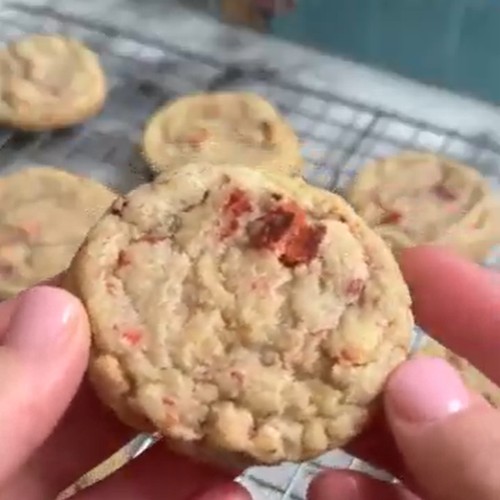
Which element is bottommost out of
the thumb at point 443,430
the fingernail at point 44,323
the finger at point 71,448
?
the finger at point 71,448

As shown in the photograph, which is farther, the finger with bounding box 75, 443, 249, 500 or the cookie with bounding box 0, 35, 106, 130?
the cookie with bounding box 0, 35, 106, 130

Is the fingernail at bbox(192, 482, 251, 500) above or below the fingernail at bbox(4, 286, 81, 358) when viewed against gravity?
below

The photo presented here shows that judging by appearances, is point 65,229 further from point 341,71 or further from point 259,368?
point 259,368

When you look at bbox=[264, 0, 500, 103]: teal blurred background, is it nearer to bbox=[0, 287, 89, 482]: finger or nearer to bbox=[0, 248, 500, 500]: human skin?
bbox=[0, 248, 500, 500]: human skin

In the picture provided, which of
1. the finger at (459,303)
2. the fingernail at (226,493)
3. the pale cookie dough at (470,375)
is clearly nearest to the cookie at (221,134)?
the pale cookie dough at (470,375)

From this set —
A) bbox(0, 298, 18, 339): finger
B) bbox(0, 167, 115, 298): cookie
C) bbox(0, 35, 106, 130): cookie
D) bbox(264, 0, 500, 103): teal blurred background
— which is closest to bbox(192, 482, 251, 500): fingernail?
bbox(0, 298, 18, 339): finger

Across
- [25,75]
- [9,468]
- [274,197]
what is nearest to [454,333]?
[274,197]

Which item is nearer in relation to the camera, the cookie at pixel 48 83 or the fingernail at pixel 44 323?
the fingernail at pixel 44 323

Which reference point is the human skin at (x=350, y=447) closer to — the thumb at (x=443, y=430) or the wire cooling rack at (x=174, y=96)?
the thumb at (x=443, y=430)
